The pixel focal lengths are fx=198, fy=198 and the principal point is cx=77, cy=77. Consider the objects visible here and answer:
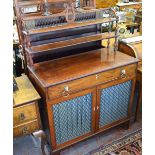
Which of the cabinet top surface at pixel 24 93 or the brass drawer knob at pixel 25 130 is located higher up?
the cabinet top surface at pixel 24 93

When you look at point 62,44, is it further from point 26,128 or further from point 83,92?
point 26,128

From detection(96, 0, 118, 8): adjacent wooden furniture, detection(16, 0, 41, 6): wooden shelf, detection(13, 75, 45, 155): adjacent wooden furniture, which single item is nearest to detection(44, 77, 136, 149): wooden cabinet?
detection(13, 75, 45, 155): adjacent wooden furniture

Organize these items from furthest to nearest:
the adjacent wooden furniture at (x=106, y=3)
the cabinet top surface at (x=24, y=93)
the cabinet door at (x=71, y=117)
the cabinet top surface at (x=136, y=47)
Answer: the adjacent wooden furniture at (x=106, y=3)
the cabinet top surface at (x=136, y=47)
the cabinet door at (x=71, y=117)
the cabinet top surface at (x=24, y=93)

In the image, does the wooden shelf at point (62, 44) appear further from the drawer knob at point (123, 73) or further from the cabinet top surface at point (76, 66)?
the drawer knob at point (123, 73)

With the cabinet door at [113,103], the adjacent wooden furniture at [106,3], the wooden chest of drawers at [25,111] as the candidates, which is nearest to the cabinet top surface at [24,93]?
the wooden chest of drawers at [25,111]

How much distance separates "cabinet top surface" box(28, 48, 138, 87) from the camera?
1516 mm

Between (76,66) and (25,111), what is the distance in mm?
550

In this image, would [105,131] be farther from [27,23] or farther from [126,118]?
[27,23]

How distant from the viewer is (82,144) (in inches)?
80.0

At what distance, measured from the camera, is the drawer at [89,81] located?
Answer: 149 cm

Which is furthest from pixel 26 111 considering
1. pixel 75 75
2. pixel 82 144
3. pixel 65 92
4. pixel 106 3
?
pixel 106 3

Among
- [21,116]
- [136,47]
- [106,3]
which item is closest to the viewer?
[21,116]

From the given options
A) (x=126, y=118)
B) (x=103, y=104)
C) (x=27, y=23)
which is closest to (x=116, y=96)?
(x=103, y=104)
